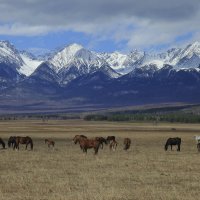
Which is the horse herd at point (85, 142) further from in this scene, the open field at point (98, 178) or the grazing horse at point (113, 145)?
the open field at point (98, 178)

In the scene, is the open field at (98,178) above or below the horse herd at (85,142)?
below

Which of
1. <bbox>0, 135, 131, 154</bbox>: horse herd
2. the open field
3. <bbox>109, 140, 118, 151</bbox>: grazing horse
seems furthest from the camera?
<bbox>109, 140, 118, 151</bbox>: grazing horse

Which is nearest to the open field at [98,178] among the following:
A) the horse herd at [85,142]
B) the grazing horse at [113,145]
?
the horse herd at [85,142]

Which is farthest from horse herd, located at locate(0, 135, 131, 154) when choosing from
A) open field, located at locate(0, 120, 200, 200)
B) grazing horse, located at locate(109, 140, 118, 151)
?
open field, located at locate(0, 120, 200, 200)

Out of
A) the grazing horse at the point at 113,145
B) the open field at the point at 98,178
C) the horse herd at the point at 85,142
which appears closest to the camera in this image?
the open field at the point at 98,178

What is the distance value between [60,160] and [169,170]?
858 cm

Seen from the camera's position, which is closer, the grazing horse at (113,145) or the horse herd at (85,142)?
the horse herd at (85,142)

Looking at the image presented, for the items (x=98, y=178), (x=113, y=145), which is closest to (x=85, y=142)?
(x=113, y=145)

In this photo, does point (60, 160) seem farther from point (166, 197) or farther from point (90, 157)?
point (166, 197)

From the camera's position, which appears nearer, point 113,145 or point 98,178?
point 98,178

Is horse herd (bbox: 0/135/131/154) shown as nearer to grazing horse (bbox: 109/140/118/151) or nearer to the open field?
grazing horse (bbox: 109/140/118/151)

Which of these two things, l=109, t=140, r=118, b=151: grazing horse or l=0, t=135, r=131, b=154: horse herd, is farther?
l=109, t=140, r=118, b=151: grazing horse

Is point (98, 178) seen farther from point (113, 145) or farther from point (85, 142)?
point (113, 145)

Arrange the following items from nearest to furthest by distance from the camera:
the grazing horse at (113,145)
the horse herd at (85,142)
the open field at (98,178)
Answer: the open field at (98,178) → the horse herd at (85,142) → the grazing horse at (113,145)
